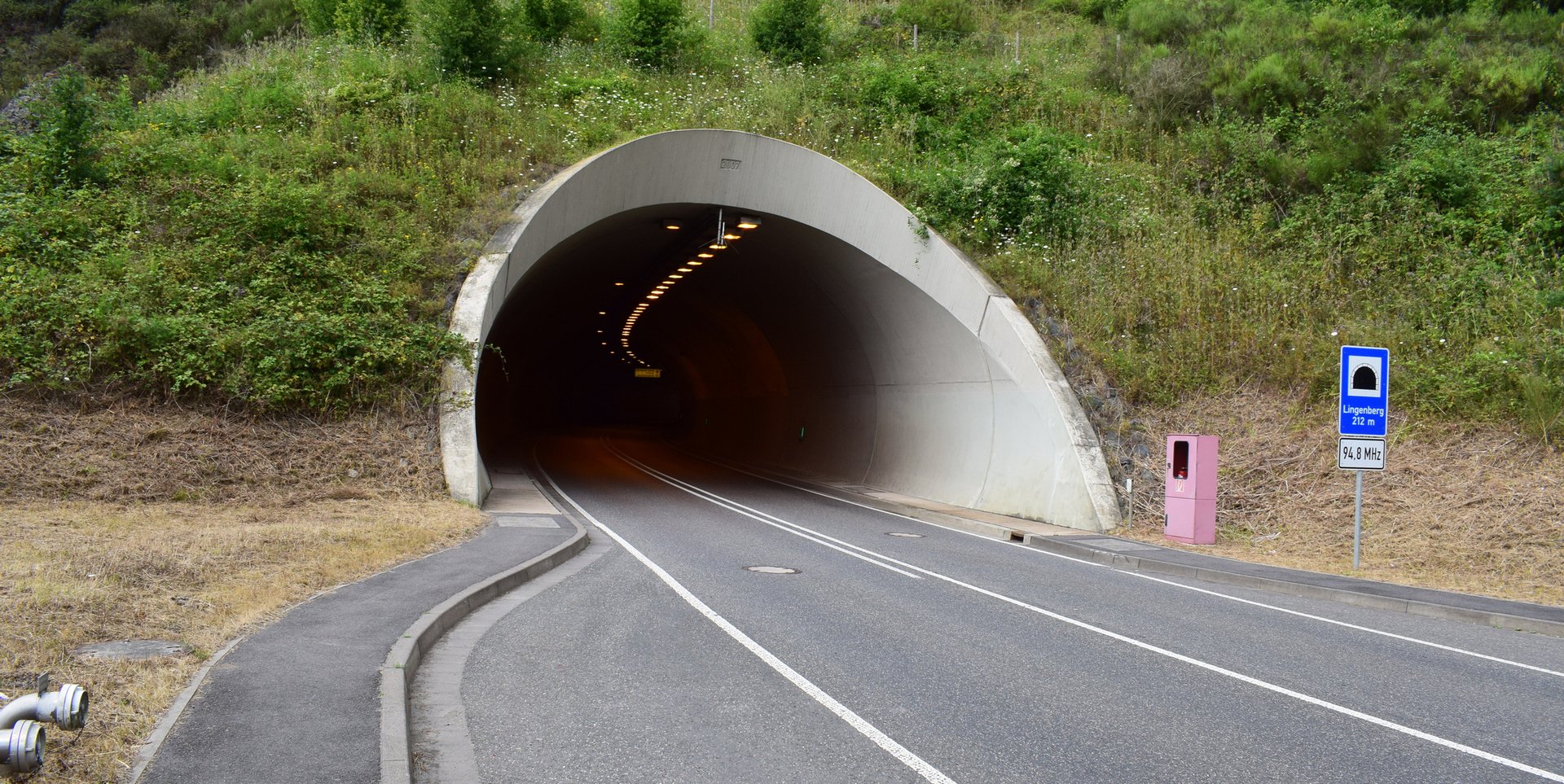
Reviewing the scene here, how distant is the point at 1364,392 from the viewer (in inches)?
535

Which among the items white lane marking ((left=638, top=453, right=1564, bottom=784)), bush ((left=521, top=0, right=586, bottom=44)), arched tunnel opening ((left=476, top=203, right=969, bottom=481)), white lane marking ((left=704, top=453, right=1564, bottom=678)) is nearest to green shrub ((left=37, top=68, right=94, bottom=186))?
arched tunnel opening ((left=476, top=203, right=969, bottom=481))

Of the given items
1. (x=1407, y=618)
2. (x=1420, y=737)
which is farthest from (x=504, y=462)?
(x=1420, y=737)

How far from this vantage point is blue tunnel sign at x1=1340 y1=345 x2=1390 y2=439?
532 inches

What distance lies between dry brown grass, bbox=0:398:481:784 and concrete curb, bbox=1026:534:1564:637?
825 centimetres

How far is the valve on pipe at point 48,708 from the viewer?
4.04 meters

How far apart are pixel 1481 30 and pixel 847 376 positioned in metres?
18.4

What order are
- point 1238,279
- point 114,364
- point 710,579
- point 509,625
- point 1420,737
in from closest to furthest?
point 1420,737 → point 509,625 → point 710,579 → point 114,364 → point 1238,279

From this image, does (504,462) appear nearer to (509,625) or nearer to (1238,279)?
(1238,279)

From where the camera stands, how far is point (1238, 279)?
20359 millimetres

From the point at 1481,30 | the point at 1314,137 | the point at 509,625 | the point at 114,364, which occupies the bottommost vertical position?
the point at 509,625

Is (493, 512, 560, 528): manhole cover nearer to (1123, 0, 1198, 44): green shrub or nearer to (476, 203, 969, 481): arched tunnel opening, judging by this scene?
(476, 203, 969, 481): arched tunnel opening

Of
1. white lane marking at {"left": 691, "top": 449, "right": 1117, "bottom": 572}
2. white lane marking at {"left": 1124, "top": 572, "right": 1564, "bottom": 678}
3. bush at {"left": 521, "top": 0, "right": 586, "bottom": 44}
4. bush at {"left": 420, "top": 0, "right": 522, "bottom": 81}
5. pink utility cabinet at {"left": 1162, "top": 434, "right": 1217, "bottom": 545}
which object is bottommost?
white lane marking at {"left": 1124, "top": 572, "right": 1564, "bottom": 678}

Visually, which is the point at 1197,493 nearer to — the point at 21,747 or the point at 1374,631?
the point at 1374,631

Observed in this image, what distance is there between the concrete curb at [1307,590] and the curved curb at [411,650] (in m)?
7.07
